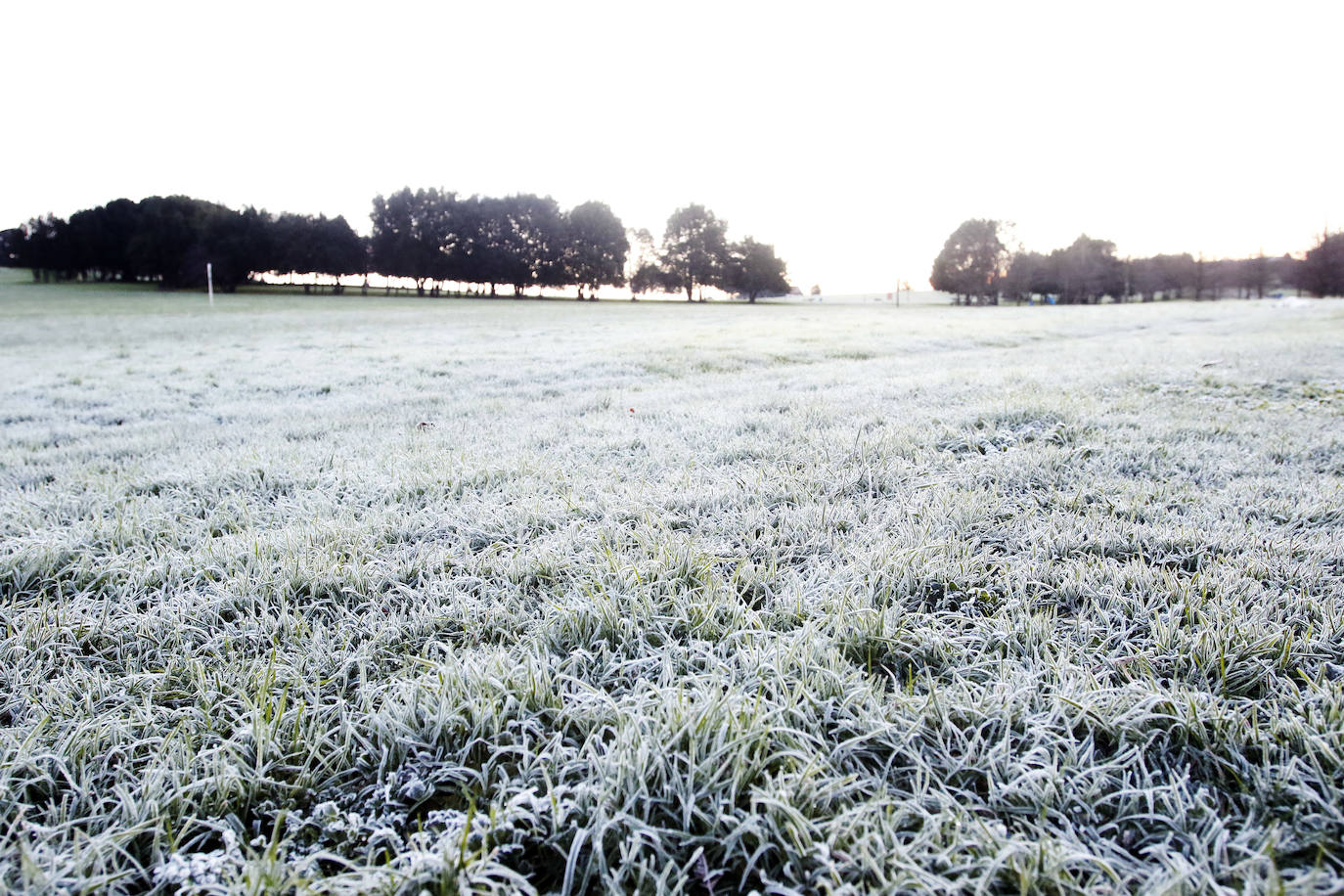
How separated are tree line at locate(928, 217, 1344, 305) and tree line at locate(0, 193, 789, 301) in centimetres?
1861

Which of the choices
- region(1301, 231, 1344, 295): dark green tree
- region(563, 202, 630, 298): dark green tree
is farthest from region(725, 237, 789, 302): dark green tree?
region(1301, 231, 1344, 295): dark green tree

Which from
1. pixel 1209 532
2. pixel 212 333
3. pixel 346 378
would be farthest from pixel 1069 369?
pixel 212 333

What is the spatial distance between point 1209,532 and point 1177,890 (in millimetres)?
1862

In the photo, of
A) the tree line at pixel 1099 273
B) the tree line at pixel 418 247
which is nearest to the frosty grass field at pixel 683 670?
the tree line at pixel 418 247

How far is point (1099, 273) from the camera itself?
65062 mm

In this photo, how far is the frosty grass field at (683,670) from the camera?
41.1 inches

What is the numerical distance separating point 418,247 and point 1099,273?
70466mm

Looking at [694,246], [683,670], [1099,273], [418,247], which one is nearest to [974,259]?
[1099,273]

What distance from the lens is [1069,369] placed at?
720 cm

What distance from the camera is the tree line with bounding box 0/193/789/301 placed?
43.7 metres

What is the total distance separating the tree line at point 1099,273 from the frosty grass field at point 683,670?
2576 inches

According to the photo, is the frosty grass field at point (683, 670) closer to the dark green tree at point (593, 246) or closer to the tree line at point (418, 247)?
the tree line at point (418, 247)

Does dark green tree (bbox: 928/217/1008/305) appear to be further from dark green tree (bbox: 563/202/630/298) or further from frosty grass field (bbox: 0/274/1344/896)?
frosty grass field (bbox: 0/274/1344/896)

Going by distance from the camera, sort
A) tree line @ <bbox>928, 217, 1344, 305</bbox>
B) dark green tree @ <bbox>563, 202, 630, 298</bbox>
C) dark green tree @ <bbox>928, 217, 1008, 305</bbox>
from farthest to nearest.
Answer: dark green tree @ <bbox>928, 217, 1008, 305</bbox>
tree line @ <bbox>928, 217, 1344, 305</bbox>
dark green tree @ <bbox>563, 202, 630, 298</bbox>
